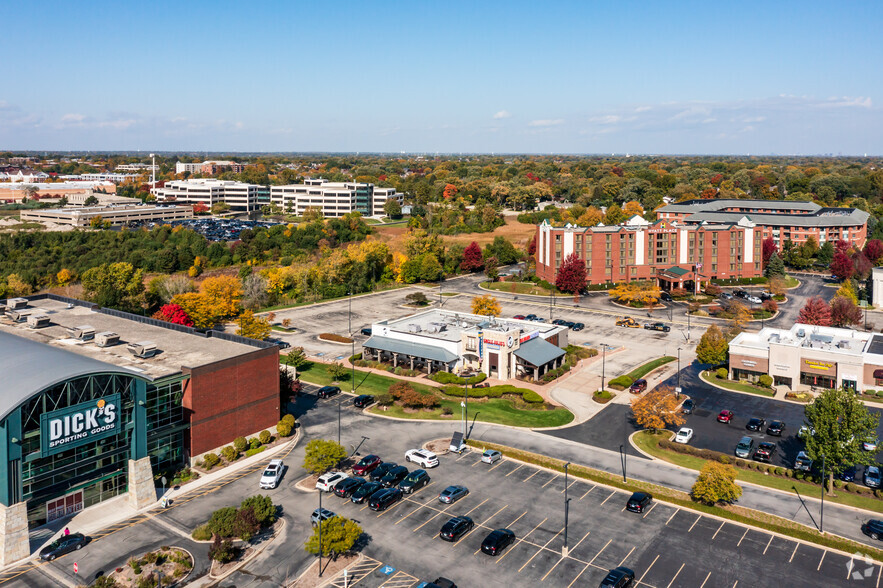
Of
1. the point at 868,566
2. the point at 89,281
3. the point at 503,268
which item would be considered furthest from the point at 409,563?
the point at 503,268

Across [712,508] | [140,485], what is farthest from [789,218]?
[140,485]

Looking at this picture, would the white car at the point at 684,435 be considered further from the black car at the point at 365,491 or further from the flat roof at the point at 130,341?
the flat roof at the point at 130,341

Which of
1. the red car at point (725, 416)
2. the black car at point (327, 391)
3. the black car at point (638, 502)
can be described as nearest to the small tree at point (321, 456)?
the black car at point (327, 391)

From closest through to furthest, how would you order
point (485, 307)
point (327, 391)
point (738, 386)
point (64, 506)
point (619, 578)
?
point (619, 578) < point (64, 506) < point (327, 391) < point (738, 386) < point (485, 307)

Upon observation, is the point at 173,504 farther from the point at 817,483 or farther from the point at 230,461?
the point at 817,483

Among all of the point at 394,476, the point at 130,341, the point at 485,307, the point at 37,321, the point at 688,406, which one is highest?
the point at 37,321

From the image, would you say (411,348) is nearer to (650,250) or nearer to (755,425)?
(755,425)
